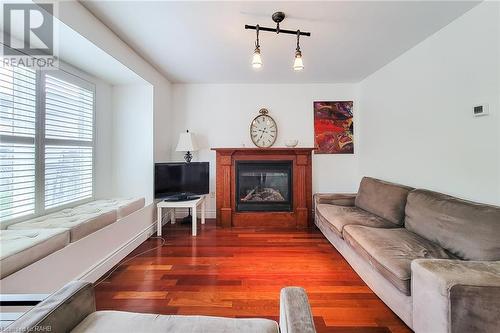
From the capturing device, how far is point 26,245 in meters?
1.54

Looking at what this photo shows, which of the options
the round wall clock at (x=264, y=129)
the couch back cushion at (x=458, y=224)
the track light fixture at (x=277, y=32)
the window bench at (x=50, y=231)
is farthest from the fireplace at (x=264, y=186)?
the track light fixture at (x=277, y=32)

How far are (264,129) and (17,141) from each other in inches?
124

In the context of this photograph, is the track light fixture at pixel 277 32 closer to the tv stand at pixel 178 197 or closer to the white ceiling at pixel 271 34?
the white ceiling at pixel 271 34

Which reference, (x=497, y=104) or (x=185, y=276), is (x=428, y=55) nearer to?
(x=497, y=104)

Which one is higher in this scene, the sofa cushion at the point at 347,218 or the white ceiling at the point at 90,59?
the white ceiling at the point at 90,59

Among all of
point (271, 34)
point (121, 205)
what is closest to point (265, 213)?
point (121, 205)

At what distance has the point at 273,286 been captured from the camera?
2.07 m

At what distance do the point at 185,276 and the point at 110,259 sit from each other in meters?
0.86

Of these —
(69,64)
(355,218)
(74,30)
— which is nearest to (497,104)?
(355,218)

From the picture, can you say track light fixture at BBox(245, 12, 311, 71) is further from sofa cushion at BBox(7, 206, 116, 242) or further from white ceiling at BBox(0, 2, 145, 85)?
sofa cushion at BBox(7, 206, 116, 242)

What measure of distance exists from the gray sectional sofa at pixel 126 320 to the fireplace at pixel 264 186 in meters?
2.78

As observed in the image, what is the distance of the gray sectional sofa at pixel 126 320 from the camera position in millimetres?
851

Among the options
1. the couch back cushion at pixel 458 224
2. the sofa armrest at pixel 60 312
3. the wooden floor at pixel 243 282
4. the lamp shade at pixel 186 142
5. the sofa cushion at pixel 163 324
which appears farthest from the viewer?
the lamp shade at pixel 186 142

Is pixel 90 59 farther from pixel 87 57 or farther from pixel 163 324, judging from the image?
pixel 163 324
